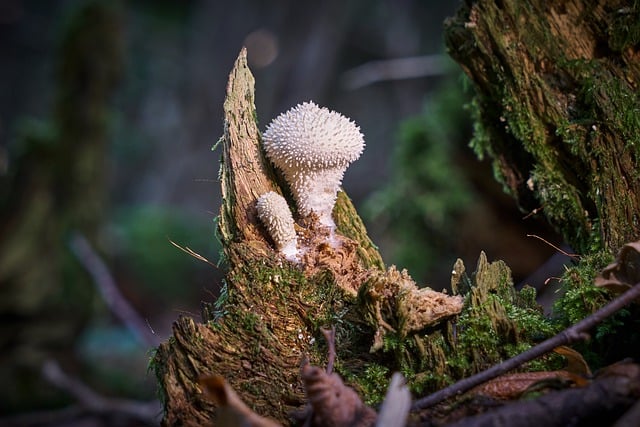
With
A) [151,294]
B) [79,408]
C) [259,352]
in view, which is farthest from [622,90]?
[151,294]

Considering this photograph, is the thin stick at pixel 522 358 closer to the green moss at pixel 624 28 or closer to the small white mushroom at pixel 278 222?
the small white mushroom at pixel 278 222

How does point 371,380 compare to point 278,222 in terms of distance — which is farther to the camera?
point 278,222

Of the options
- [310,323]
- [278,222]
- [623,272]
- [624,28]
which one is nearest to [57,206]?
[278,222]

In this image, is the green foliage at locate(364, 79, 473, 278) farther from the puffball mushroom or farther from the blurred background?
the puffball mushroom

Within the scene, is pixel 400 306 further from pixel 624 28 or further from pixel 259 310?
pixel 624 28

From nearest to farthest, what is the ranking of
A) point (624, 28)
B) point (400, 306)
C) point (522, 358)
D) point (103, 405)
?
1. point (522, 358)
2. point (400, 306)
3. point (624, 28)
4. point (103, 405)

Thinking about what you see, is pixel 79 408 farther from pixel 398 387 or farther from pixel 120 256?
pixel 120 256
